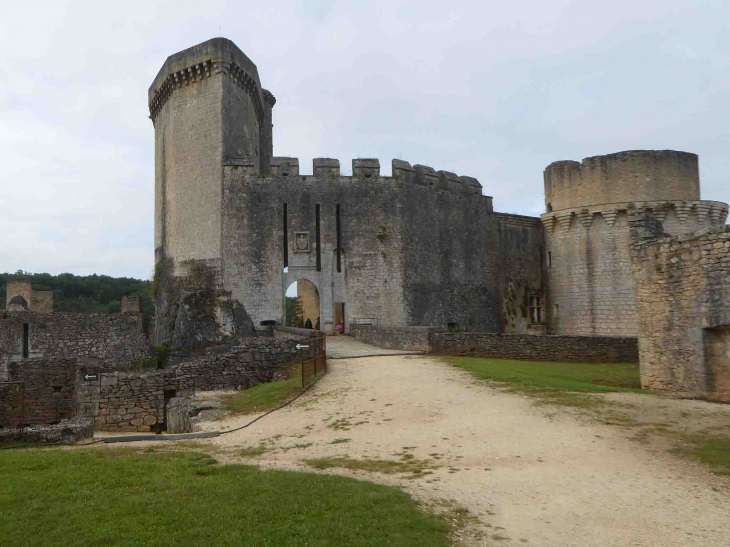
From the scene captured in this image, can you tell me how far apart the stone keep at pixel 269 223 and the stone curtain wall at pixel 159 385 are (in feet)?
27.4

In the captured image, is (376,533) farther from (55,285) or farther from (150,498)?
(55,285)

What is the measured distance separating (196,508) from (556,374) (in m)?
11.8

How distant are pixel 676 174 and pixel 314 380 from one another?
65.9 ft

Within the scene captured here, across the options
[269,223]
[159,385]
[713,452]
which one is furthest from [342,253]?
[713,452]

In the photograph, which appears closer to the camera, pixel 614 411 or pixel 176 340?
pixel 614 411

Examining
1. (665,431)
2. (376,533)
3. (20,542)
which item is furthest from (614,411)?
(20,542)

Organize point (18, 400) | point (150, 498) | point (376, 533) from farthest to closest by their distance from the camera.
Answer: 1. point (18, 400)
2. point (150, 498)
3. point (376, 533)

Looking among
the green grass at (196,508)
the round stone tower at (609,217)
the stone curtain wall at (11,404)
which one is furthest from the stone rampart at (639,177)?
the stone curtain wall at (11,404)

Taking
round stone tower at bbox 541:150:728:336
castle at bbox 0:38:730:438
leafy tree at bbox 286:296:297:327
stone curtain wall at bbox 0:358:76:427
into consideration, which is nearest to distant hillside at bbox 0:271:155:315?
leafy tree at bbox 286:296:297:327

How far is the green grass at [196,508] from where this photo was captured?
5336 millimetres

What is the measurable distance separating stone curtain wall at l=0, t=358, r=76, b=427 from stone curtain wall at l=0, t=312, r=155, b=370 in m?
1.36

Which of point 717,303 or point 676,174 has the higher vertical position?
point 676,174

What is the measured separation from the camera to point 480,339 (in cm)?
1928

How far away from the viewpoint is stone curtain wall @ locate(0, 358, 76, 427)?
18.9 metres
